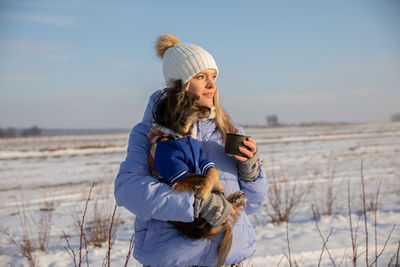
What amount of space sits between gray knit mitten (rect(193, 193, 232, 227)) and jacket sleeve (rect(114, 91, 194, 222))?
31 mm

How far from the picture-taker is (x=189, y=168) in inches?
56.1

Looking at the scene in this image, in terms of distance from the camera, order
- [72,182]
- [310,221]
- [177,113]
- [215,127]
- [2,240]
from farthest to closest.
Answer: [72,182] → [310,221] → [2,240] → [215,127] → [177,113]

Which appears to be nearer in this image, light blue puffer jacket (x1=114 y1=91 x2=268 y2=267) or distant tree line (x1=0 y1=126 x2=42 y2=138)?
light blue puffer jacket (x1=114 y1=91 x2=268 y2=267)

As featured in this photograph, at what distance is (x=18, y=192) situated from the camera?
25.8 feet

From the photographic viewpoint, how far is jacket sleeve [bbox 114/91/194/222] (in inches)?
52.6

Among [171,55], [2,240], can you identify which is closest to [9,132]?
[2,240]

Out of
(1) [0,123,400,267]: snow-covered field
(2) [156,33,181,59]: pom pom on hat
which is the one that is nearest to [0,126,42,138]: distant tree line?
(1) [0,123,400,267]: snow-covered field

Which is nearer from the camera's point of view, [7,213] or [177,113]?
[177,113]

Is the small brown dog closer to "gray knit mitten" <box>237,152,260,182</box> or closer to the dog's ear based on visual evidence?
the dog's ear

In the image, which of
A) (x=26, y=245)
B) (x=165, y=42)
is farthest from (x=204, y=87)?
(x=26, y=245)

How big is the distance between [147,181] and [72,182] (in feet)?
27.1

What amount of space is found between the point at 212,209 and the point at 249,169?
1.19ft

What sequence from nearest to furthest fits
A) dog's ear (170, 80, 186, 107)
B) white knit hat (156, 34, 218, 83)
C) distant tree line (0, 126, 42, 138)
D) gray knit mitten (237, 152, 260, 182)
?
dog's ear (170, 80, 186, 107) < gray knit mitten (237, 152, 260, 182) < white knit hat (156, 34, 218, 83) < distant tree line (0, 126, 42, 138)

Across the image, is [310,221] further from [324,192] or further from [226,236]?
[226,236]
